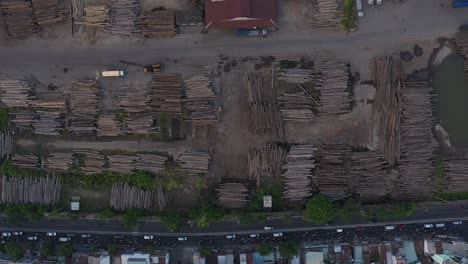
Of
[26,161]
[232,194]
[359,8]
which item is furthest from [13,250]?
[359,8]

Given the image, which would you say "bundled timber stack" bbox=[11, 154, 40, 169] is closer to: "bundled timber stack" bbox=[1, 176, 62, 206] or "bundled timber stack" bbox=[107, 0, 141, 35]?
"bundled timber stack" bbox=[1, 176, 62, 206]

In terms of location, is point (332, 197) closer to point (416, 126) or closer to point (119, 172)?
point (416, 126)

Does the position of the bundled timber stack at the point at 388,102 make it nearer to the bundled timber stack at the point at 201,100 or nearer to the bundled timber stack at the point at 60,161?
the bundled timber stack at the point at 201,100

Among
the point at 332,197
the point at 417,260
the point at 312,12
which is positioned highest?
the point at 312,12

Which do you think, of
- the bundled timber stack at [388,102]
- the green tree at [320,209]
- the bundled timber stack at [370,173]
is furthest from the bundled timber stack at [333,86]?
the green tree at [320,209]

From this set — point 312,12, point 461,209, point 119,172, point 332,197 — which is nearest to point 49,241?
point 119,172
